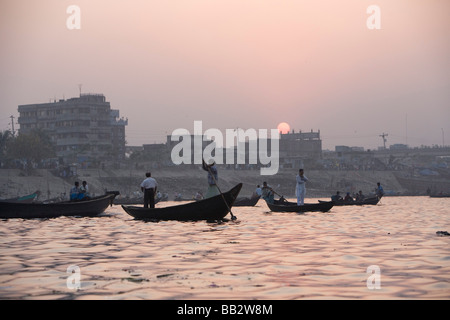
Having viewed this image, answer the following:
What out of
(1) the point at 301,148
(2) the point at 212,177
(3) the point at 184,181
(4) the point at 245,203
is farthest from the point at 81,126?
(2) the point at 212,177

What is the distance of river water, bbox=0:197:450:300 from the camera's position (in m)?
7.83

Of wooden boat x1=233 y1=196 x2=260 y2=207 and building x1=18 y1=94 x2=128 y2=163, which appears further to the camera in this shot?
building x1=18 y1=94 x2=128 y2=163

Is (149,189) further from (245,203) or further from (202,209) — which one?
(245,203)

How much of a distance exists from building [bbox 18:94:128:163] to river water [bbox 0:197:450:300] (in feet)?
333

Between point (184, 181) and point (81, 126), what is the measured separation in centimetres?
3169

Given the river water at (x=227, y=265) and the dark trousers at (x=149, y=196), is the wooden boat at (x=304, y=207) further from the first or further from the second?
the river water at (x=227, y=265)

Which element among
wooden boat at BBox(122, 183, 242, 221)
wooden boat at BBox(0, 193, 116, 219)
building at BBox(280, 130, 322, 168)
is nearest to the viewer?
wooden boat at BBox(122, 183, 242, 221)

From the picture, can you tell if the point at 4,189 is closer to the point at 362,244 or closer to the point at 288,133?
the point at 362,244

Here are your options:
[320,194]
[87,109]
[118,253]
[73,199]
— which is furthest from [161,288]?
[87,109]

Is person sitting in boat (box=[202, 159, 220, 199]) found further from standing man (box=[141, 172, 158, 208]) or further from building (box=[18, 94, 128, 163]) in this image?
building (box=[18, 94, 128, 163])

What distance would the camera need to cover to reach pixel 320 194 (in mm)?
106375

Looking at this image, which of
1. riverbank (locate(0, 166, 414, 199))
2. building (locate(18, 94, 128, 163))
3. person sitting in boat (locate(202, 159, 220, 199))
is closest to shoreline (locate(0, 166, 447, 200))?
riverbank (locate(0, 166, 414, 199))

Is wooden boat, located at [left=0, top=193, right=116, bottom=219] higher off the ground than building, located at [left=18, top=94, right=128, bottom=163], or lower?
lower
